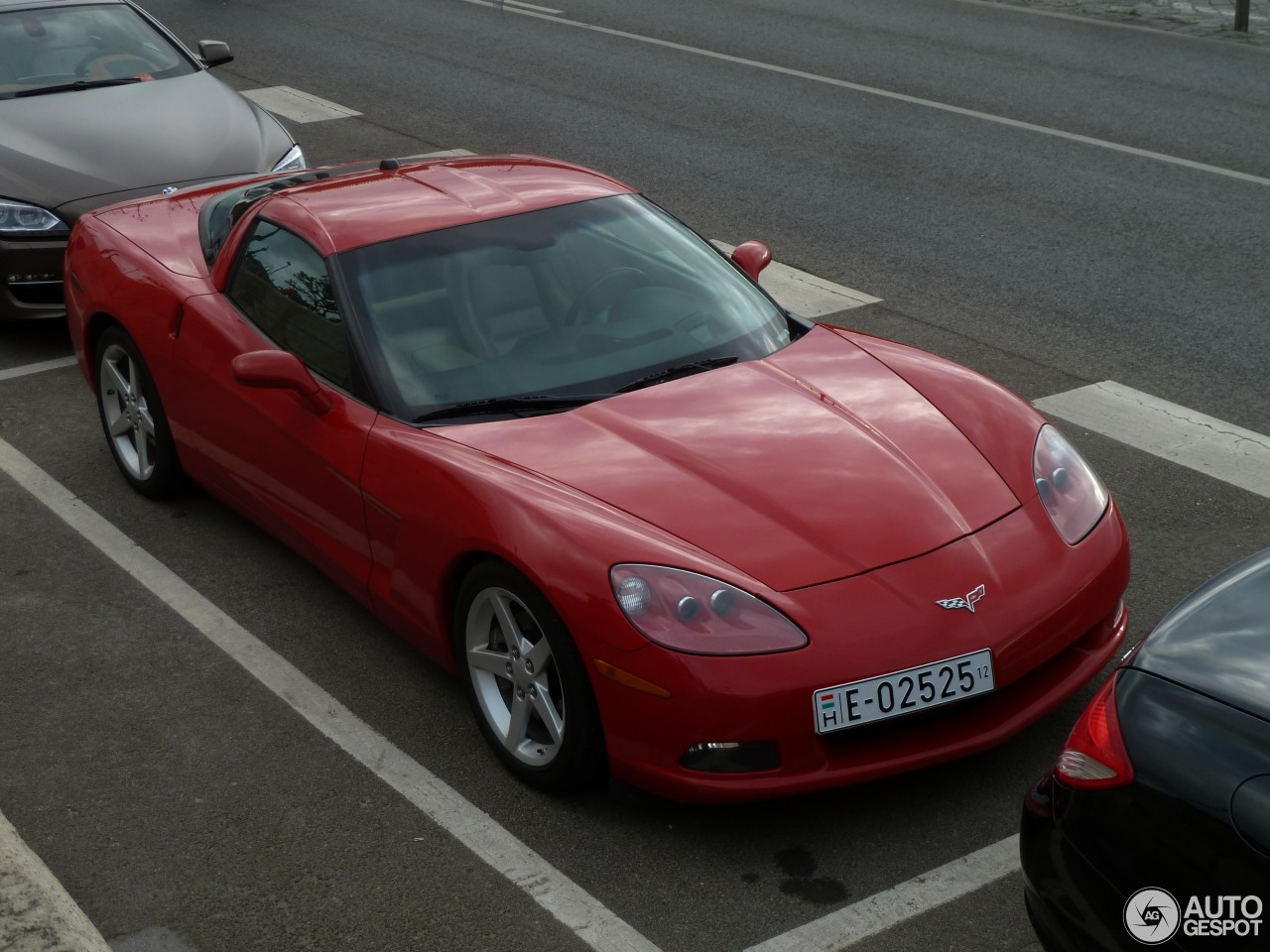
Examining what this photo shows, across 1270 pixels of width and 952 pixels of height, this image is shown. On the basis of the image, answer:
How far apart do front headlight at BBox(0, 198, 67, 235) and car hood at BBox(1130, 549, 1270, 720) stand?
6341 millimetres

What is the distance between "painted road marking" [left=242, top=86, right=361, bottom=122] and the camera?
1324 cm

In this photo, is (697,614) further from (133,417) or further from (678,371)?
(133,417)


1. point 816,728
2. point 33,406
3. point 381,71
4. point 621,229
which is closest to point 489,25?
point 381,71

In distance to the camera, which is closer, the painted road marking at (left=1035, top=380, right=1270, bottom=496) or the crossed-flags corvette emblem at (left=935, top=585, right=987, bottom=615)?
the crossed-flags corvette emblem at (left=935, top=585, right=987, bottom=615)

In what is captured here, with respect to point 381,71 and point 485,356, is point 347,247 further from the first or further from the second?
point 381,71

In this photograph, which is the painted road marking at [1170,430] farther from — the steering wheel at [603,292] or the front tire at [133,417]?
the front tire at [133,417]

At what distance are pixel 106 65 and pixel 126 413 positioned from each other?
3916 millimetres

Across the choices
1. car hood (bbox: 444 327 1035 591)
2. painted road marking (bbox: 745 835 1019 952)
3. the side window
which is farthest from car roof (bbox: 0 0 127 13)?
painted road marking (bbox: 745 835 1019 952)

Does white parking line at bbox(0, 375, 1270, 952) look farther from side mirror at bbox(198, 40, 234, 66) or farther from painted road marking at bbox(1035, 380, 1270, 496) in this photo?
side mirror at bbox(198, 40, 234, 66)

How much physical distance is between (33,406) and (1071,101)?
369 inches

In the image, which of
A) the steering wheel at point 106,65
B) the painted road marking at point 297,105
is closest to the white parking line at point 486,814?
the steering wheel at point 106,65

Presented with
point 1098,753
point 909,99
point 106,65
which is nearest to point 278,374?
point 1098,753

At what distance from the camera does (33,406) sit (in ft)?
24.2

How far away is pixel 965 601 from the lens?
3932mm
